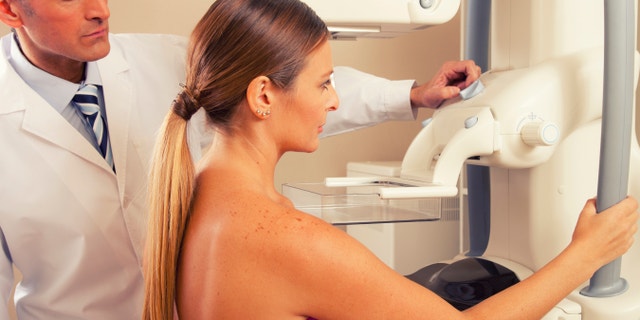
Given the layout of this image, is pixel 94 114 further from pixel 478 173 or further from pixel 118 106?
pixel 478 173

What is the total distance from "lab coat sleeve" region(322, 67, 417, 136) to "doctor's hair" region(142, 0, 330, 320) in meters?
0.55

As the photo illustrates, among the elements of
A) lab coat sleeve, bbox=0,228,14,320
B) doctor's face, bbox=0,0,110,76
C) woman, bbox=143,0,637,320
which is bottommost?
lab coat sleeve, bbox=0,228,14,320

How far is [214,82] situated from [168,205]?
0.17m

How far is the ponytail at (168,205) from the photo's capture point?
0.91 metres

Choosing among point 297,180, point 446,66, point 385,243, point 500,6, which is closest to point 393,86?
point 446,66

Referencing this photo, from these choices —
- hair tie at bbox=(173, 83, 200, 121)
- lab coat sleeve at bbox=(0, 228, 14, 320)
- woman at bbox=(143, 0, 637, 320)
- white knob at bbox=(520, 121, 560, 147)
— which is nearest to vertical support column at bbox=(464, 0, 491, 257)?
white knob at bbox=(520, 121, 560, 147)

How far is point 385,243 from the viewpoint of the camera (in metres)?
2.52

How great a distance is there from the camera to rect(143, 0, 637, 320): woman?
2.75 ft

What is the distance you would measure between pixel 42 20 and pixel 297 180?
6.01 ft

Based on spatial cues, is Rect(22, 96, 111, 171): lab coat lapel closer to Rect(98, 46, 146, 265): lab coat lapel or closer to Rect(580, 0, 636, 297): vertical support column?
Rect(98, 46, 146, 265): lab coat lapel

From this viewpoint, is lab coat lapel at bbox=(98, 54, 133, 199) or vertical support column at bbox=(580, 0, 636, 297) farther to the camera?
lab coat lapel at bbox=(98, 54, 133, 199)

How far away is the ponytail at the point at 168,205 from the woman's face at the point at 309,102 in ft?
0.43

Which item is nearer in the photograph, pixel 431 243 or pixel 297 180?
pixel 431 243

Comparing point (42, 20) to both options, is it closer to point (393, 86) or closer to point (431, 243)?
point (393, 86)
